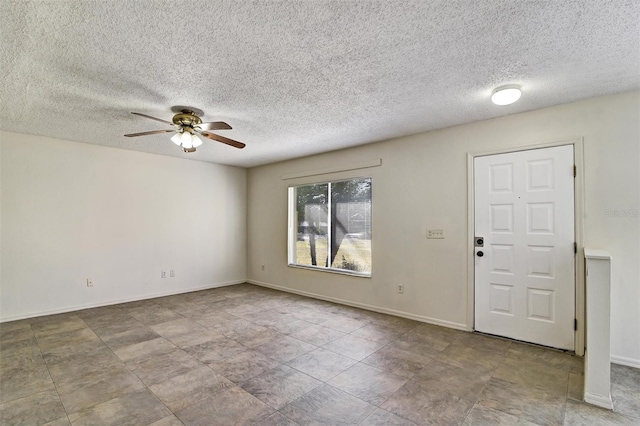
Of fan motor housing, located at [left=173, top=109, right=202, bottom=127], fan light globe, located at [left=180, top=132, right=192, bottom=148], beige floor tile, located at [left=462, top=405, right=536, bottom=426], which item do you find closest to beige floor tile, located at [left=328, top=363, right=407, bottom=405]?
beige floor tile, located at [left=462, top=405, right=536, bottom=426]

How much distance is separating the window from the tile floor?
1.19m

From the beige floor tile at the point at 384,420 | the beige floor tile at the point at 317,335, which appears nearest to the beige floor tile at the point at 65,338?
the beige floor tile at the point at 317,335

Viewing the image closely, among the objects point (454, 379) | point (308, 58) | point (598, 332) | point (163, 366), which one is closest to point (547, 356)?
point (598, 332)

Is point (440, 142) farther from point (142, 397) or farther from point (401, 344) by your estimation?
point (142, 397)

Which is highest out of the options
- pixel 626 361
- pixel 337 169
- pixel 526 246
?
pixel 337 169

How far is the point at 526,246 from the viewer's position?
3.24 meters

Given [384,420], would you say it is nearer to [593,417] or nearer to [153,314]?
[593,417]

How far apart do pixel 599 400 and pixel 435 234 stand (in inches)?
82.2

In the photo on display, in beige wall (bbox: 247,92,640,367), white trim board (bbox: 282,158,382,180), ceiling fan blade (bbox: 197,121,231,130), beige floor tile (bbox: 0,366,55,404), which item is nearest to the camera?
beige floor tile (bbox: 0,366,55,404)

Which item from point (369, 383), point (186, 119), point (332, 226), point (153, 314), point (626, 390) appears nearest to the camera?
point (626, 390)

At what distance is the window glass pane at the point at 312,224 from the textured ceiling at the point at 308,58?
1.98m

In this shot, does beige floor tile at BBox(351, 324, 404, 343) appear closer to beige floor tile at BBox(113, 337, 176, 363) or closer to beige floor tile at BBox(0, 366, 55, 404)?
beige floor tile at BBox(113, 337, 176, 363)

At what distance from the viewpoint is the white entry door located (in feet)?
9.92

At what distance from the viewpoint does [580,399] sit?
2197 mm
